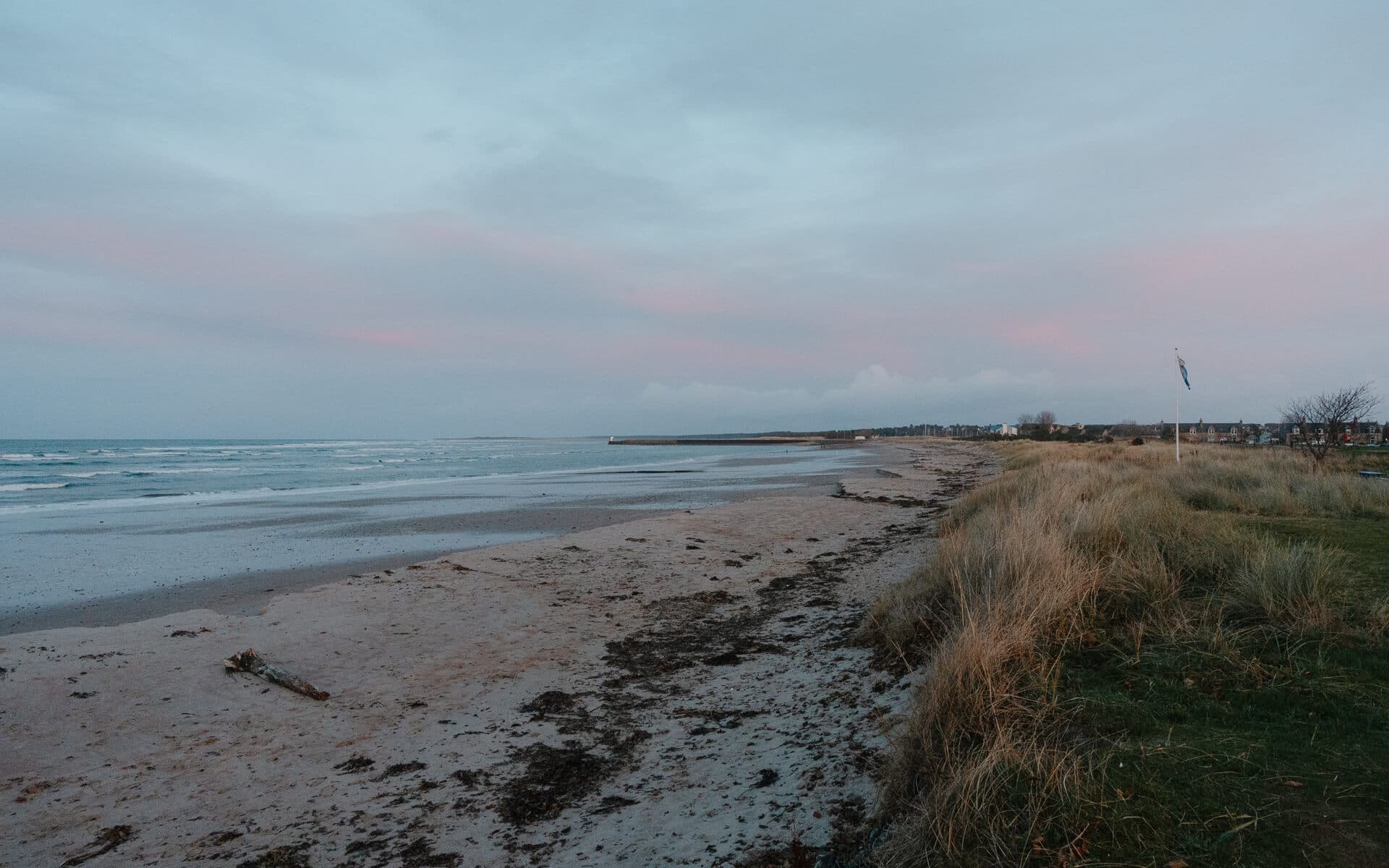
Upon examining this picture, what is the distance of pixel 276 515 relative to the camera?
77.5 ft

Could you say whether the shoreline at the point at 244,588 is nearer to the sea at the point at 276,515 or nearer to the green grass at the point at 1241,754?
the sea at the point at 276,515

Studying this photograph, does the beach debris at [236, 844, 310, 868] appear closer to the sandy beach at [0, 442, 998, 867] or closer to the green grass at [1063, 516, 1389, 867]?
the sandy beach at [0, 442, 998, 867]

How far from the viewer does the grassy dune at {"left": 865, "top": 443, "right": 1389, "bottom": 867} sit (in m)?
3.11

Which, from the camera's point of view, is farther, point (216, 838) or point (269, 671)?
point (269, 671)

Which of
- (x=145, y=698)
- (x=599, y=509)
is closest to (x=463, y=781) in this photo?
(x=145, y=698)

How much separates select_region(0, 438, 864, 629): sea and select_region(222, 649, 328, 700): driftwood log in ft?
16.6

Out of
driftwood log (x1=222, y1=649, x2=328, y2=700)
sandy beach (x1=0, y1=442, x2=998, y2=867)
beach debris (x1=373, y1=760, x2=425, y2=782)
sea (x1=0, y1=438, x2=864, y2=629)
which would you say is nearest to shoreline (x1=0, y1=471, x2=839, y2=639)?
sea (x1=0, y1=438, x2=864, y2=629)

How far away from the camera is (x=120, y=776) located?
5.58 metres

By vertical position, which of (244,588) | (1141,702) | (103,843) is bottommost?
(103,843)

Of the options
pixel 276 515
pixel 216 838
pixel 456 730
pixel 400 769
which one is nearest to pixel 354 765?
pixel 400 769

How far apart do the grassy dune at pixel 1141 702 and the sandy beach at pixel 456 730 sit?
2.69 feet

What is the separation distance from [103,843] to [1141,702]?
22.2 feet

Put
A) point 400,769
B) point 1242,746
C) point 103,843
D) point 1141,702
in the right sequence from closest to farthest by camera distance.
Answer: point 1242,746
point 1141,702
point 103,843
point 400,769

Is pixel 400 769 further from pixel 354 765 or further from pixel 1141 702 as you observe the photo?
pixel 1141 702
